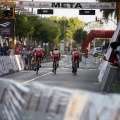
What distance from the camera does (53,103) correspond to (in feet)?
19.4

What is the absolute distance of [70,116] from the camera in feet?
18.0

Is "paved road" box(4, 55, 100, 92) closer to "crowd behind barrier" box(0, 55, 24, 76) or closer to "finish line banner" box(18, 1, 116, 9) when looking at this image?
"crowd behind barrier" box(0, 55, 24, 76)

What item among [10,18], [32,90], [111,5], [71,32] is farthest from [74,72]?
[71,32]

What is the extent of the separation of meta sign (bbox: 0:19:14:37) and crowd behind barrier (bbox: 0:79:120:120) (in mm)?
33357

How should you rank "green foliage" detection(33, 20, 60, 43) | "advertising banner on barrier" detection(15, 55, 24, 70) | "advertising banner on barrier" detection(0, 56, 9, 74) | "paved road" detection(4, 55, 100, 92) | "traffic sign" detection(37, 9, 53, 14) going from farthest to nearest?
1. "green foliage" detection(33, 20, 60, 43)
2. "traffic sign" detection(37, 9, 53, 14)
3. "advertising banner on barrier" detection(15, 55, 24, 70)
4. "advertising banner on barrier" detection(0, 56, 9, 74)
5. "paved road" detection(4, 55, 100, 92)

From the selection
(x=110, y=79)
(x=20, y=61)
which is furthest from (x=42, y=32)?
(x=110, y=79)

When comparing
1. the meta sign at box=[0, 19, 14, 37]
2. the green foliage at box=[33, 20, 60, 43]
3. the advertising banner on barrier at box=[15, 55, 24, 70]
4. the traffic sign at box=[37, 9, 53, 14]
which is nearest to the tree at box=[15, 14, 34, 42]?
the traffic sign at box=[37, 9, 53, 14]

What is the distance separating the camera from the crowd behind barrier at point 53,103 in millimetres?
5188

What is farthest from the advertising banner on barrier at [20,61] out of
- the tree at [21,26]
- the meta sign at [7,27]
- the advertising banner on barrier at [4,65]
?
the tree at [21,26]

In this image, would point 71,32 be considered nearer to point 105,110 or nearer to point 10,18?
point 10,18

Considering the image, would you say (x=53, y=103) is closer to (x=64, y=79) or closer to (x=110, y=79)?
(x=110, y=79)

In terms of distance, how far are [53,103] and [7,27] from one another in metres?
35.4

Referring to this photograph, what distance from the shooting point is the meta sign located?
4072 centimetres

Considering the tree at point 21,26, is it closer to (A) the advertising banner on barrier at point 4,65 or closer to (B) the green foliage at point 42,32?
(B) the green foliage at point 42,32
